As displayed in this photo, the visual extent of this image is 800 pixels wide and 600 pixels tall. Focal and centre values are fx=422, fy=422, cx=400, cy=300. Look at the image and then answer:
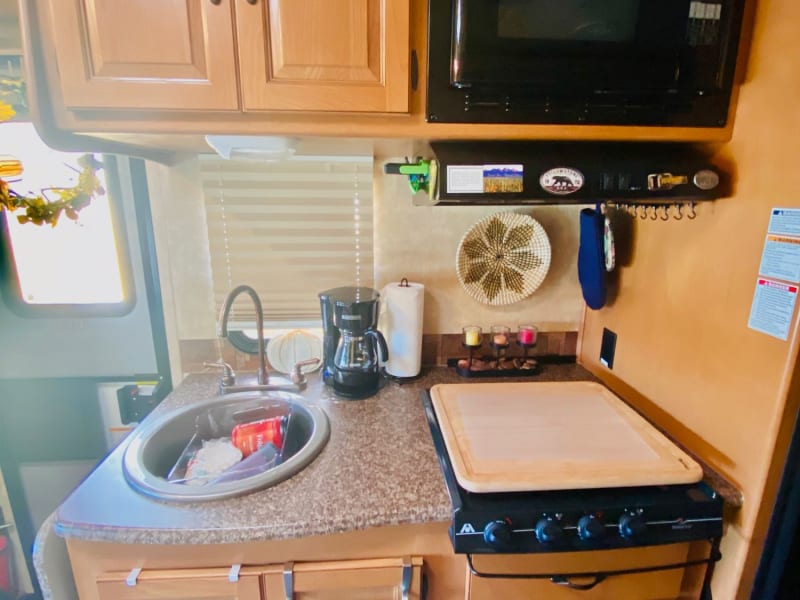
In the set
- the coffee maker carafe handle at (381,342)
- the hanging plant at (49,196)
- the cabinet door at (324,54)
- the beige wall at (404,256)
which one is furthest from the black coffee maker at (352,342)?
the hanging plant at (49,196)

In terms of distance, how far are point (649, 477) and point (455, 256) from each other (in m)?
0.84

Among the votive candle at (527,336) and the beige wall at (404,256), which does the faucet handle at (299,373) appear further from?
the votive candle at (527,336)

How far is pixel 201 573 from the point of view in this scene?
2.83 feet

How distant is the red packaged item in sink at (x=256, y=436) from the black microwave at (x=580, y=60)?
95 centimetres

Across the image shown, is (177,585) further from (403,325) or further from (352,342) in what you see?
(403,325)

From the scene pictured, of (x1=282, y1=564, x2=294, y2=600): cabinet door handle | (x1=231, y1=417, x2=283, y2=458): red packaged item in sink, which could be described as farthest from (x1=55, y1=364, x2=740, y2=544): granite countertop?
(x1=231, y1=417, x2=283, y2=458): red packaged item in sink

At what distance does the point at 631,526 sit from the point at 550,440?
242 mm

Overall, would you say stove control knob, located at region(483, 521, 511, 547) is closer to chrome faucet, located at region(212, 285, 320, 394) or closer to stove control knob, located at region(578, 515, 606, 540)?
stove control knob, located at region(578, 515, 606, 540)

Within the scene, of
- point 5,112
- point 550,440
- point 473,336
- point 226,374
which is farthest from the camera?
point 473,336

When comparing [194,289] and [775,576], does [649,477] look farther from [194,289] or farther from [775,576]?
[194,289]

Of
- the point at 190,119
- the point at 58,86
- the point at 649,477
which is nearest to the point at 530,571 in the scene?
the point at 649,477

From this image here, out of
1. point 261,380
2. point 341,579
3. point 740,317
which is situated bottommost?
Answer: point 341,579

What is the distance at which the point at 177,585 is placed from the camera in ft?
2.83

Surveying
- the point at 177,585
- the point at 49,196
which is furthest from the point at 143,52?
the point at 177,585
